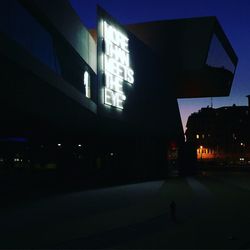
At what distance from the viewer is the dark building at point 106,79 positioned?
16.6m

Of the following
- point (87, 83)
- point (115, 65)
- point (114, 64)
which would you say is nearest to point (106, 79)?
point (87, 83)

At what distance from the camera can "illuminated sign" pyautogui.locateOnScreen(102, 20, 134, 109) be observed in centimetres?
2725

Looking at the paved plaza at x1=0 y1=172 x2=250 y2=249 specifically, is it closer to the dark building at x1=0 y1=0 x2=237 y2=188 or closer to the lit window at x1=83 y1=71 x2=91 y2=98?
the dark building at x1=0 y1=0 x2=237 y2=188

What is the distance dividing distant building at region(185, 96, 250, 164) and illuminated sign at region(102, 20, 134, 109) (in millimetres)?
85562

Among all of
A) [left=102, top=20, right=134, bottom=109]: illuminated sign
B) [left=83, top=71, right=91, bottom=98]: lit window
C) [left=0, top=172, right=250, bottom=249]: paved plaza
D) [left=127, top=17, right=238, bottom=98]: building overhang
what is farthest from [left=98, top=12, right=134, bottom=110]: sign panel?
[left=0, top=172, right=250, bottom=249]: paved plaza

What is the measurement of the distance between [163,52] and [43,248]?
2936cm

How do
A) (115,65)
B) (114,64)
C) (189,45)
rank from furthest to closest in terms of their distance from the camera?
(189,45) → (115,65) → (114,64)

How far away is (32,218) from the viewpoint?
46.3ft

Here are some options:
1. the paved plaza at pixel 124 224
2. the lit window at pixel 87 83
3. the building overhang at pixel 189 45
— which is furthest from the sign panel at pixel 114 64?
the paved plaza at pixel 124 224

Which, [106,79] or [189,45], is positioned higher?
[189,45]

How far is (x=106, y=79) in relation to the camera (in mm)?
27172

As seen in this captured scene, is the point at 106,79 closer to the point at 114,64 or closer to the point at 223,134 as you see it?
the point at 114,64

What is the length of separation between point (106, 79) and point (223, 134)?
100 meters

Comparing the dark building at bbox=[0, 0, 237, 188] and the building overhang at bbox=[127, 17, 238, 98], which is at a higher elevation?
the building overhang at bbox=[127, 17, 238, 98]
